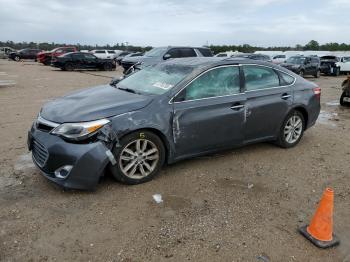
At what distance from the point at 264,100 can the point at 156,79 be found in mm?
1710

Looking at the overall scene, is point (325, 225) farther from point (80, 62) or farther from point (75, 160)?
point (80, 62)

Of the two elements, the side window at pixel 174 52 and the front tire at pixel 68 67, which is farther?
the front tire at pixel 68 67

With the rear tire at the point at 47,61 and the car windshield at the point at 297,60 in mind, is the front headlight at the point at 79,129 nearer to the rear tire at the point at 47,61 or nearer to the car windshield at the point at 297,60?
the car windshield at the point at 297,60

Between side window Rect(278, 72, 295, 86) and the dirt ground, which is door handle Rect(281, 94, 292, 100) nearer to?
side window Rect(278, 72, 295, 86)

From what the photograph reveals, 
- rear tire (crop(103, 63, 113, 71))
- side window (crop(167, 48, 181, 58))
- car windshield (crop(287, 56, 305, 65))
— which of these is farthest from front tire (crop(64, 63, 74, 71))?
car windshield (crop(287, 56, 305, 65))

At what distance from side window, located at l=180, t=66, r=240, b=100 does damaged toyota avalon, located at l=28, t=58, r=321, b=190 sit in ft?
0.05

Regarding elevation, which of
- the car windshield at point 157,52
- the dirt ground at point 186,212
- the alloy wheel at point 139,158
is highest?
the car windshield at point 157,52

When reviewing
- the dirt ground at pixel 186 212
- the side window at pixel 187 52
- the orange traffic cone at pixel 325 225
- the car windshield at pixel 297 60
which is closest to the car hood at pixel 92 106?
the dirt ground at pixel 186 212

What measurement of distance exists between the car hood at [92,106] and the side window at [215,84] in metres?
0.63

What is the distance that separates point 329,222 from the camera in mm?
3385

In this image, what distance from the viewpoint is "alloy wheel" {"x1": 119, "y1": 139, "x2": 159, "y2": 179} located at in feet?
14.0

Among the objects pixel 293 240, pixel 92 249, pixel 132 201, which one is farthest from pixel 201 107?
pixel 92 249

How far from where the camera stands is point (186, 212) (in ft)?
12.6

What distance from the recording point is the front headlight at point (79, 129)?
156 inches
